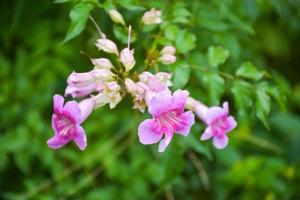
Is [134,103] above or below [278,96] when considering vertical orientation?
above

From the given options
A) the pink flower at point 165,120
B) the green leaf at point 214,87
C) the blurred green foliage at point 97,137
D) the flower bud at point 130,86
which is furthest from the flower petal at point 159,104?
the blurred green foliage at point 97,137

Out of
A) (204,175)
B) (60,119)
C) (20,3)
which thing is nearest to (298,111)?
(204,175)

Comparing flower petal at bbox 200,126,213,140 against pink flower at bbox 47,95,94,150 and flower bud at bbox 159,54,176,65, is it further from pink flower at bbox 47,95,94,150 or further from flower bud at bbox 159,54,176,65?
pink flower at bbox 47,95,94,150

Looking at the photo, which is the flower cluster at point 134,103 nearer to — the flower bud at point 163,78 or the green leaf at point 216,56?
the flower bud at point 163,78

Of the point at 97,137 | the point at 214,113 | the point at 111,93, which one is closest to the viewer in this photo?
the point at 111,93

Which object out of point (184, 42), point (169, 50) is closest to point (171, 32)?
point (184, 42)

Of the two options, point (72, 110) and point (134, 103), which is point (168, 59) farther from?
point (72, 110)
